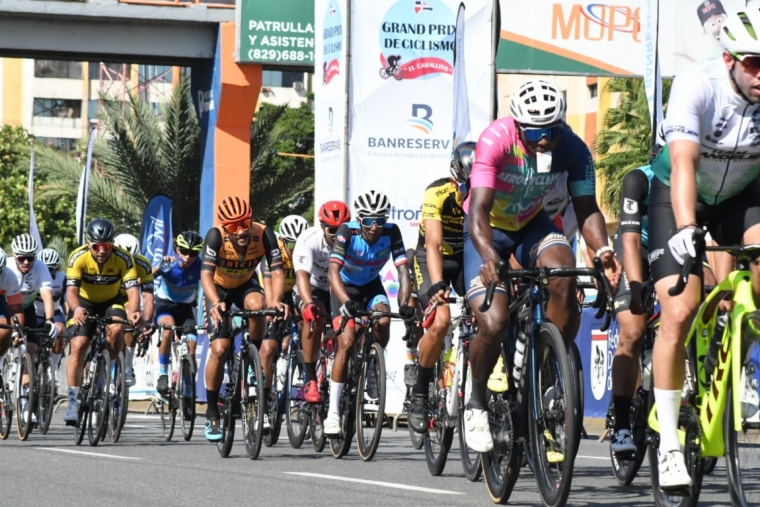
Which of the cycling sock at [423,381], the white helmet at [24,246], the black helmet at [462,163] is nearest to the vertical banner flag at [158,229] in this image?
the white helmet at [24,246]

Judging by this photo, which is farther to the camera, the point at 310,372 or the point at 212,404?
the point at 310,372

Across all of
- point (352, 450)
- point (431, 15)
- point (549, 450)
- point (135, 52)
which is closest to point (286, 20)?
point (135, 52)

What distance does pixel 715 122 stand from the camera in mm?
6742

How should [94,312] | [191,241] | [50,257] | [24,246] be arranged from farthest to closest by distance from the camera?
[50,257]
[191,241]
[24,246]
[94,312]

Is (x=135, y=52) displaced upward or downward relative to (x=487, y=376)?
upward

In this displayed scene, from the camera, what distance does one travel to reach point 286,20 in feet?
89.8

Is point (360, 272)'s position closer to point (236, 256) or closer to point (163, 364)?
point (236, 256)

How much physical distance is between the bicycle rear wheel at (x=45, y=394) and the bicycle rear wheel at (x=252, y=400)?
3.60 metres

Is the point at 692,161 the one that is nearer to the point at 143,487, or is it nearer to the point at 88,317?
the point at 143,487

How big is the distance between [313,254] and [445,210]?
3.04 m

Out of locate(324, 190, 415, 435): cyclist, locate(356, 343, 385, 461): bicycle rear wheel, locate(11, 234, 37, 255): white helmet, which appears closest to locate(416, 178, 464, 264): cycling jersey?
locate(324, 190, 415, 435): cyclist

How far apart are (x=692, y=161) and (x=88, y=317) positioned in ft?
29.5

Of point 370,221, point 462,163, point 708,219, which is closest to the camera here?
point 708,219

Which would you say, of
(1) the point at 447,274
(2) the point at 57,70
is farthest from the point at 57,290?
(2) the point at 57,70
